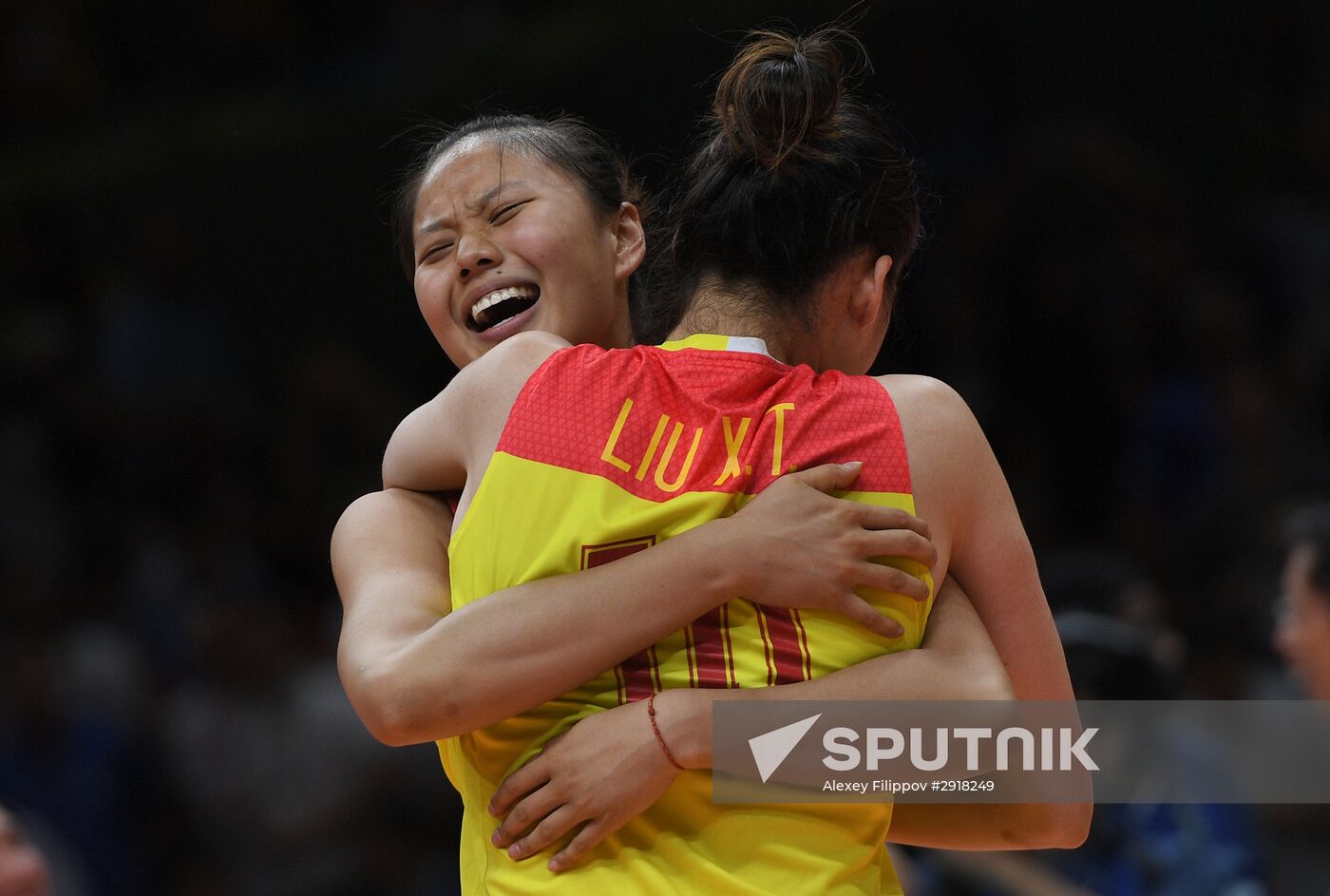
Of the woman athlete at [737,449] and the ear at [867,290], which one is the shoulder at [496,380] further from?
the ear at [867,290]

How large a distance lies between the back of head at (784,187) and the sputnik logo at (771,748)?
42cm

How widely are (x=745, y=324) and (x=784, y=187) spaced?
0.14 m

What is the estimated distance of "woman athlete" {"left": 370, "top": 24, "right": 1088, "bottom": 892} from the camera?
4.62ft

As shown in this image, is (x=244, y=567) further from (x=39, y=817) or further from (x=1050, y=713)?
(x=1050, y=713)

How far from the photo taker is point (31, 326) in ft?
19.7

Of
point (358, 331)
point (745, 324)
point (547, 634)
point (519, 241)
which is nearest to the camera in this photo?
point (547, 634)

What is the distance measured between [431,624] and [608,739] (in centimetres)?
20

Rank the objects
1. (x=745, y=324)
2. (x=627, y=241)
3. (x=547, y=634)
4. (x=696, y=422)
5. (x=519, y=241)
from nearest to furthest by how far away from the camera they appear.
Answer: (x=547, y=634) → (x=696, y=422) → (x=745, y=324) → (x=519, y=241) → (x=627, y=241)

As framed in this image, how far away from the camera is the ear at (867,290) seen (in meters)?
1.62

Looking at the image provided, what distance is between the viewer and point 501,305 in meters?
1.79

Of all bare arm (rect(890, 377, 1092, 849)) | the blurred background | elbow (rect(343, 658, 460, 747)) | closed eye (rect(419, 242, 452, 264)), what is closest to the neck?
bare arm (rect(890, 377, 1092, 849))

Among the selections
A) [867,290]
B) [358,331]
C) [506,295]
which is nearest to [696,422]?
[867,290]

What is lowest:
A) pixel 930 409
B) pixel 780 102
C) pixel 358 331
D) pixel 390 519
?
pixel 358 331

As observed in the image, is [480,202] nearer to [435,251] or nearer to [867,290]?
[435,251]
